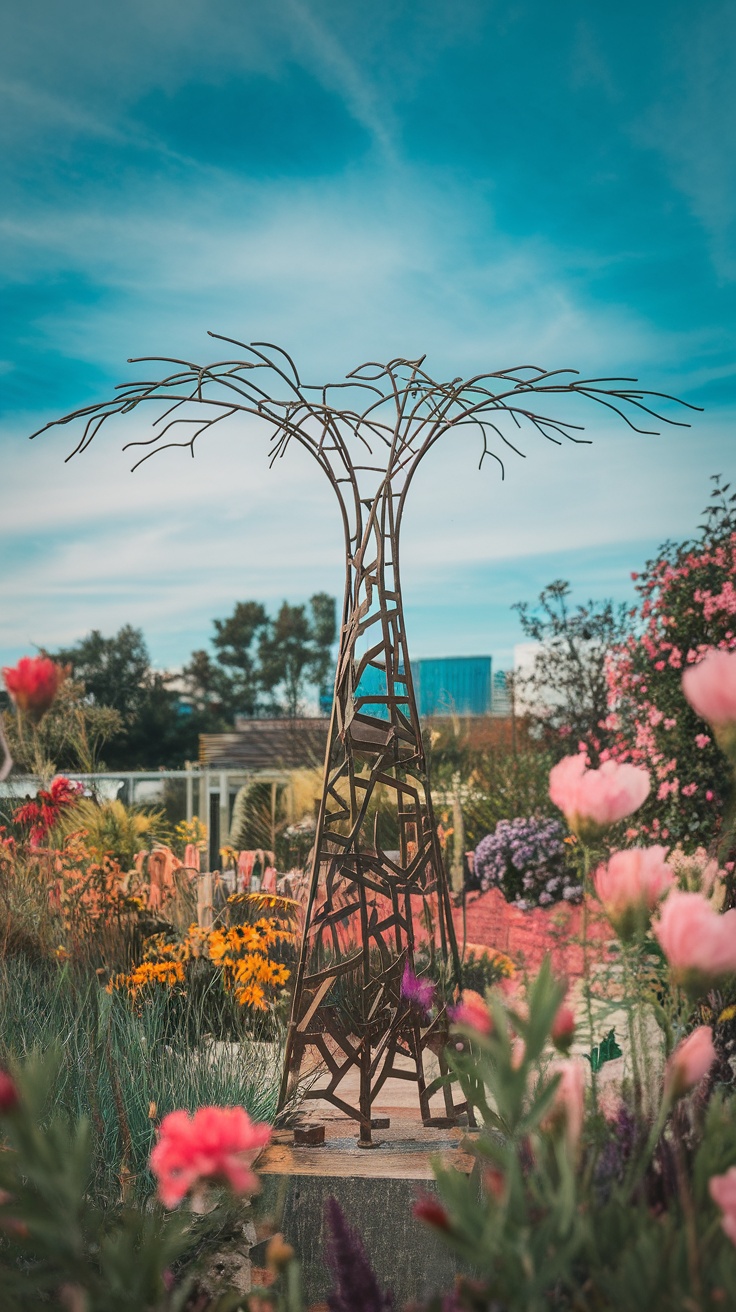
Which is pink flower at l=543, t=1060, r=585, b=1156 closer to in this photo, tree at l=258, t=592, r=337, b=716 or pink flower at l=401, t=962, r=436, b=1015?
pink flower at l=401, t=962, r=436, b=1015

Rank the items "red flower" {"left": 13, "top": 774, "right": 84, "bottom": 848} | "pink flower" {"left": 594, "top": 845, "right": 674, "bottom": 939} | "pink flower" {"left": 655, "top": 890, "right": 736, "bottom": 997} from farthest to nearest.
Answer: "red flower" {"left": 13, "top": 774, "right": 84, "bottom": 848} < "pink flower" {"left": 594, "top": 845, "right": 674, "bottom": 939} < "pink flower" {"left": 655, "top": 890, "right": 736, "bottom": 997}

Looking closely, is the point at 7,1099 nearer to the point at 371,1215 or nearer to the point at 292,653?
the point at 371,1215

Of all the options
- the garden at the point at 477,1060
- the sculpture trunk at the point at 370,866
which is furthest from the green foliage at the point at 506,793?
the sculpture trunk at the point at 370,866

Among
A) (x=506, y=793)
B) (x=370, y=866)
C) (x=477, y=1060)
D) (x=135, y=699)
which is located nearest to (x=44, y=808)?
(x=370, y=866)

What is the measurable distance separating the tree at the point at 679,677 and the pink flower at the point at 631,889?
5014 millimetres

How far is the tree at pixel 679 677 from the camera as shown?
21.3 ft

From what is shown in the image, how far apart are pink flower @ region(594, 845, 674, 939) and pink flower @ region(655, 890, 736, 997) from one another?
0.26 feet

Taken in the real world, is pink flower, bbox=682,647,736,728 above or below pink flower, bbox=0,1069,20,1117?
above

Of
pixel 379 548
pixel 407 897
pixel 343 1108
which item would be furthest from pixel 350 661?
pixel 343 1108

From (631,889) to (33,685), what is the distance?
0.88 metres

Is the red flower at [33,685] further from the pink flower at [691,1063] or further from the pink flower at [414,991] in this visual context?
the pink flower at [414,991]

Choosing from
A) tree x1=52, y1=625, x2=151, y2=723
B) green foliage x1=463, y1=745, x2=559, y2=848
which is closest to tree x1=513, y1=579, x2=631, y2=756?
green foliage x1=463, y1=745, x2=559, y2=848

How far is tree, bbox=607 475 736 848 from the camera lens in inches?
256

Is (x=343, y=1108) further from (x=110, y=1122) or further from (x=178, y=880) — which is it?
(x=178, y=880)
